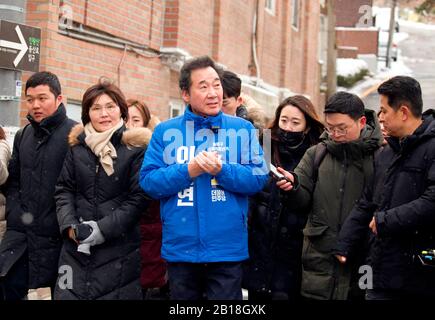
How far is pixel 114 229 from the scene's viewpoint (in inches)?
173

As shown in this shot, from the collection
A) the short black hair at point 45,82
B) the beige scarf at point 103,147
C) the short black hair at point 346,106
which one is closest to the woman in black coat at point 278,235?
the short black hair at point 346,106

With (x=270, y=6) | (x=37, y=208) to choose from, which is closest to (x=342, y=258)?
(x=37, y=208)

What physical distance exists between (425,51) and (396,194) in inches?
1827

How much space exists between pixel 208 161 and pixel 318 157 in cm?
106

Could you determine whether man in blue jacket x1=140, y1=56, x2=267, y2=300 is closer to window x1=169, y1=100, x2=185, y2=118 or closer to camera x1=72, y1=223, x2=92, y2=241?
camera x1=72, y1=223, x2=92, y2=241

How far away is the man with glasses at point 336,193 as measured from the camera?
14.4 ft

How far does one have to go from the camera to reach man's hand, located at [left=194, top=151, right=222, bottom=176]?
383 cm

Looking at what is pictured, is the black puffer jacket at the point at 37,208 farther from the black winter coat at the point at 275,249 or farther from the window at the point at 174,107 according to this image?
the window at the point at 174,107

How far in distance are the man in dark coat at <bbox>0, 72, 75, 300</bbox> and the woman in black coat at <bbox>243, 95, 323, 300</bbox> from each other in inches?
56.2

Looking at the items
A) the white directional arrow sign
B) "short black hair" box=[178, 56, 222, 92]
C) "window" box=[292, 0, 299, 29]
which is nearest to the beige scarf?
"short black hair" box=[178, 56, 222, 92]

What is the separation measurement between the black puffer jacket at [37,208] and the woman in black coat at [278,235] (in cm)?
143

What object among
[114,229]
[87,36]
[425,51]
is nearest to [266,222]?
[114,229]

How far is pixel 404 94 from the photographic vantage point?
13.0 ft

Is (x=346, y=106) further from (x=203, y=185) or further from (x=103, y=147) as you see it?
(x=103, y=147)
